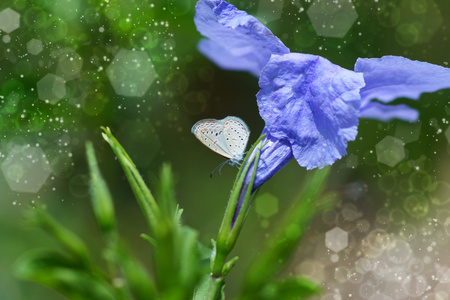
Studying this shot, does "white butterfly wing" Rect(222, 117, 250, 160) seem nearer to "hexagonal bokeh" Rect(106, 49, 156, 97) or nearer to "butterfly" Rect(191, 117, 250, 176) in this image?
"butterfly" Rect(191, 117, 250, 176)

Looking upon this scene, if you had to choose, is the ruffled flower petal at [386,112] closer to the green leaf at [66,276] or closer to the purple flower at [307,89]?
the purple flower at [307,89]

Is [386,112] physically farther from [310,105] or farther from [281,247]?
[281,247]

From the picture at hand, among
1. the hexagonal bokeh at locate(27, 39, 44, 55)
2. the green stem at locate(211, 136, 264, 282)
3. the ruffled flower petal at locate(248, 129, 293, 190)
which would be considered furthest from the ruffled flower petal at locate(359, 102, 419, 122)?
the hexagonal bokeh at locate(27, 39, 44, 55)

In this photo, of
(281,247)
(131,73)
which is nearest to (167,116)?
(131,73)

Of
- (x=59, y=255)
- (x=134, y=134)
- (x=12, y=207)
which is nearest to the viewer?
(x=59, y=255)

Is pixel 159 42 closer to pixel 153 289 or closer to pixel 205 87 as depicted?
pixel 205 87

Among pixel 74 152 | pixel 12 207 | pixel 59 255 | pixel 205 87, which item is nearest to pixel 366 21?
pixel 205 87
